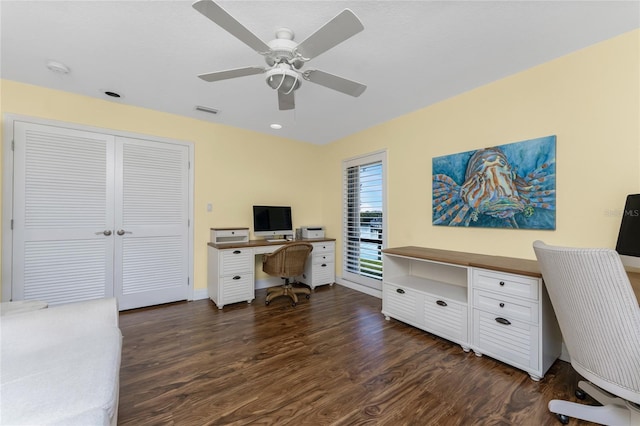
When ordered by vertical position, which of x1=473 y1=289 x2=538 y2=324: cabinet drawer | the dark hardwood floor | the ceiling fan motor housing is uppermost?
the ceiling fan motor housing

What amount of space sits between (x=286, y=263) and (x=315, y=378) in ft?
5.30

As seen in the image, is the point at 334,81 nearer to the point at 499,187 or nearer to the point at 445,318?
the point at 499,187

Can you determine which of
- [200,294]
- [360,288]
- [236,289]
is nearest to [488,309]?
[360,288]

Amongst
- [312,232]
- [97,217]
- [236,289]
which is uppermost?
[97,217]

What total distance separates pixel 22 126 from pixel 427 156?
432 cm

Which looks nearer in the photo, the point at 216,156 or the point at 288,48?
the point at 288,48

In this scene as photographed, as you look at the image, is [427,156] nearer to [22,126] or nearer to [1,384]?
[1,384]

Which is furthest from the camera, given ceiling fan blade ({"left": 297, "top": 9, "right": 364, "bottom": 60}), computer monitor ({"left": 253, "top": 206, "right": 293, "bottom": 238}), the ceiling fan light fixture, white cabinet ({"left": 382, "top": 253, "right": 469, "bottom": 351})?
computer monitor ({"left": 253, "top": 206, "right": 293, "bottom": 238})

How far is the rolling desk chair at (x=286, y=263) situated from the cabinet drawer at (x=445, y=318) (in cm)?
159

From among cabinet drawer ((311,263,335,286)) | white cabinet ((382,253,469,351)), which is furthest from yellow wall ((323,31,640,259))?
cabinet drawer ((311,263,335,286))

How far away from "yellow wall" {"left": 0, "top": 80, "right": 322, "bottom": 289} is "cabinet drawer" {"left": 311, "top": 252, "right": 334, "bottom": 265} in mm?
768

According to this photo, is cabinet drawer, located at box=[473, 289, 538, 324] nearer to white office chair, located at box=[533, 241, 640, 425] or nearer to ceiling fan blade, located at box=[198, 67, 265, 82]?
white office chair, located at box=[533, 241, 640, 425]

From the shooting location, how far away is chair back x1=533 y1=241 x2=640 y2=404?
111 centimetres

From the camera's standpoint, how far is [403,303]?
8.67 ft
